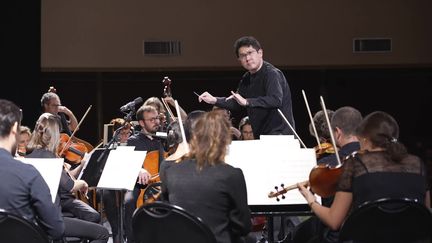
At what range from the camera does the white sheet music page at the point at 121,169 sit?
4418 mm

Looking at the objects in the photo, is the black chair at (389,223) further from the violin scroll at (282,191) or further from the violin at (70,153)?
the violin at (70,153)

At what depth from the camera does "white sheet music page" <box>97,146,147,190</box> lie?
442 centimetres

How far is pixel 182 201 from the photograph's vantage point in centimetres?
283

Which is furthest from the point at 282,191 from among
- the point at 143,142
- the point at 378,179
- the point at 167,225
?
the point at 143,142

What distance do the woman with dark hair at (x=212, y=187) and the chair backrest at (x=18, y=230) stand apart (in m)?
0.53

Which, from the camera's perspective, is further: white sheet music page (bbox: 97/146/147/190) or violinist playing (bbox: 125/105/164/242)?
violinist playing (bbox: 125/105/164/242)

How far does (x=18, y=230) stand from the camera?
263 cm

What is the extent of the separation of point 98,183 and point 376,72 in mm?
5323

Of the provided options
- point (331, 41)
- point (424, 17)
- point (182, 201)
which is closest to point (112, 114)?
point (331, 41)

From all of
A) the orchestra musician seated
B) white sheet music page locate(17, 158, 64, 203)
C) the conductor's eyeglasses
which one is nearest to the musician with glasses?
the conductor's eyeglasses

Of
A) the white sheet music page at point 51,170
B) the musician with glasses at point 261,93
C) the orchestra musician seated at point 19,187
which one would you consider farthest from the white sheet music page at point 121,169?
the orchestra musician seated at point 19,187

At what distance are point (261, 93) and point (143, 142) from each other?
137 centimetres

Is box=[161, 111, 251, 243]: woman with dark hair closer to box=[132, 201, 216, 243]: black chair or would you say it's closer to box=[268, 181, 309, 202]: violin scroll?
box=[132, 201, 216, 243]: black chair

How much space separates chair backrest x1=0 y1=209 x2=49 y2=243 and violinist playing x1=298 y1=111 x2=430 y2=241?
110cm
